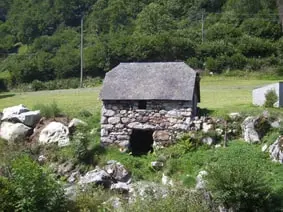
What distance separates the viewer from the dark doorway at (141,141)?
23203 mm

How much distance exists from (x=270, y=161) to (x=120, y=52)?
29330 millimetres

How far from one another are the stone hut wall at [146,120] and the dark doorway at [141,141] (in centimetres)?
62

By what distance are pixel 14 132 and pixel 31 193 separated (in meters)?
8.58

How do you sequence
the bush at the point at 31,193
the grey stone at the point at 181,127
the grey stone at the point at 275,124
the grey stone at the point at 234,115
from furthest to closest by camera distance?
the grey stone at the point at 234,115 → the grey stone at the point at 181,127 → the grey stone at the point at 275,124 → the bush at the point at 31,193

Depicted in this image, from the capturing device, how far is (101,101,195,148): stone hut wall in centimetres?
2222

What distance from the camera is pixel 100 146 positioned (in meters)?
22.5

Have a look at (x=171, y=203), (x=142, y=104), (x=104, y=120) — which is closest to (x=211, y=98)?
(x=142, y=104)

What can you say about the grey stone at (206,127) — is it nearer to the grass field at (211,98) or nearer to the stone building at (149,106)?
the stone building at (149,106)

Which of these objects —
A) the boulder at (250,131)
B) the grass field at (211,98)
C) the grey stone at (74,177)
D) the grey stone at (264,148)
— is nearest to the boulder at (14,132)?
the grass field at (211,98)

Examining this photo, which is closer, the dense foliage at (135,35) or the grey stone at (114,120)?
the grey stone at (114,120)

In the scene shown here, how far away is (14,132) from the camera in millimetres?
23875

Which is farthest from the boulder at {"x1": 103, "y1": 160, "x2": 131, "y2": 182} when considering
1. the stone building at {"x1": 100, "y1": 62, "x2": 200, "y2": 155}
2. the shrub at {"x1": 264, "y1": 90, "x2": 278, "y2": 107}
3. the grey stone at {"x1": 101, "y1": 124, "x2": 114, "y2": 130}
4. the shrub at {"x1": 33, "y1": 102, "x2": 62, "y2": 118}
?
the shrub at {"x1": 264, "y1": 90, "x2": 278, "y2": 107}

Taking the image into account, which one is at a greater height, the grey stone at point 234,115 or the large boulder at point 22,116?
the grey stone at point 234,115

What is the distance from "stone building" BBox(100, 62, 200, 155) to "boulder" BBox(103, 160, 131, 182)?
6.06 ft
